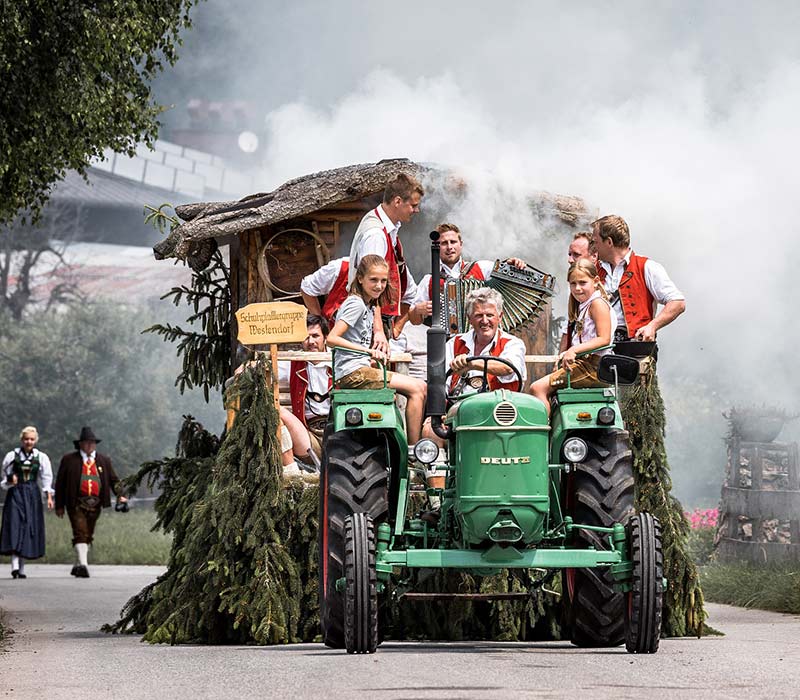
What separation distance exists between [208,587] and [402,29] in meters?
61.1

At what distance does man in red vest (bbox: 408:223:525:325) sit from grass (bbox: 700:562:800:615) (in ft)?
12.2

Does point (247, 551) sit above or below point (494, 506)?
below

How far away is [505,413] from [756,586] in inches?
284

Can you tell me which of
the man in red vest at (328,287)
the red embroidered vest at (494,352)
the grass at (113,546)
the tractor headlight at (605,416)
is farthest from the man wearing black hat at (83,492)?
the tractor headlight at (605,416)

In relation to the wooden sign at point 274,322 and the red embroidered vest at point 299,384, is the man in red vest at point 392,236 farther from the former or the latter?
the red embroidered vest at point 299,384

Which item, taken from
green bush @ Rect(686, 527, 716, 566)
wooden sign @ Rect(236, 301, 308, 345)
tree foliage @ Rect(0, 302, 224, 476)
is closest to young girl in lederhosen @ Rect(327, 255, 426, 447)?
wooden sign @ Rect(236, 301, 308, 345)

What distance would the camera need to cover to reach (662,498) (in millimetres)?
11289

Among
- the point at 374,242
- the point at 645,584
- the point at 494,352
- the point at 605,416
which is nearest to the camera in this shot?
the point at 645,584

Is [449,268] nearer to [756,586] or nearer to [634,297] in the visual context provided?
[634,297]

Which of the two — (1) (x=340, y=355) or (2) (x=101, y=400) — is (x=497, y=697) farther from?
(2) (x=101, y=400)

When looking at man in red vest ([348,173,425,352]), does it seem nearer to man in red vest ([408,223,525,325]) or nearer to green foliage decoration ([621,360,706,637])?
man in red vest ([408,223,525,325])

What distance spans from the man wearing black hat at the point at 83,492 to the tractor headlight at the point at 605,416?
13.5m

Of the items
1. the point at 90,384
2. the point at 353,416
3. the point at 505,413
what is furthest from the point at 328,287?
the point at 90,384

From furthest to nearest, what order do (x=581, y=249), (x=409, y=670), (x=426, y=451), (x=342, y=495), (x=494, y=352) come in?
(x=581, y=249) → (x=494, y=352) → (x=342, y=495) → (x=426, y=451) → (x=409, y=670)
